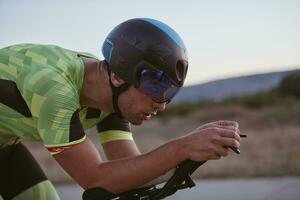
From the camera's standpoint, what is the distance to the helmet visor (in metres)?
2.58

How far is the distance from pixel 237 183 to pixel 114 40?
248 inches

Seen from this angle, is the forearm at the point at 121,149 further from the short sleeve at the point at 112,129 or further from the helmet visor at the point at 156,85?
the helmet visor at the point at 156,85

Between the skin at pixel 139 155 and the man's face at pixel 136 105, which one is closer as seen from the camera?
the skin at pixel 139 155

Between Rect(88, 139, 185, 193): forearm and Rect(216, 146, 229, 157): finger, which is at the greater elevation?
Rect(216, 146, 229, 157): finger

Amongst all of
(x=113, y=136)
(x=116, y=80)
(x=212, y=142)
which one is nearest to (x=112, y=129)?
(x=113, y=136)

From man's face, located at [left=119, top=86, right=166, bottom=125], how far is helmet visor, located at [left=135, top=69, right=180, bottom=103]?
0.12 feet

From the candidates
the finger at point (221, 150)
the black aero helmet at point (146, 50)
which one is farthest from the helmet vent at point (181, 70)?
the finger at point (221, 150)

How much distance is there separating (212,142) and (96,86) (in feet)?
2.78

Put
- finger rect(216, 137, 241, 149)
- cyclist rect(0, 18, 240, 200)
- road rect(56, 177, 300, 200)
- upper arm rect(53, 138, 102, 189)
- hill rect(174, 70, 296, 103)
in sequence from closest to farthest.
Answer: finger rect(216, 137, 241, 149) < cyclist rect(0, 18, 240, 200) < upper arm rect(53, 138, 102, 189) < road rect(56, 177, 300, 200) < hill rect(174, 70, 296, 103)

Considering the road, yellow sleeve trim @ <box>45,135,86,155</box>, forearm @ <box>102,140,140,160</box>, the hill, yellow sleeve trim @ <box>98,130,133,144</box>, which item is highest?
yellow sleeve trim @ <box>45,135,86,155</box>

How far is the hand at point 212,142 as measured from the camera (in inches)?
86.7

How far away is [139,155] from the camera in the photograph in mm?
2371

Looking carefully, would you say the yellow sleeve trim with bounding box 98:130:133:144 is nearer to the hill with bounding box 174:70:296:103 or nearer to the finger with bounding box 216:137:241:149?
the finger with bounding box 216:137:241:149

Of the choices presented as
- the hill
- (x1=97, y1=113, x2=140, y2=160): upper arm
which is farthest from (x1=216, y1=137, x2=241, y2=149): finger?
the hill
